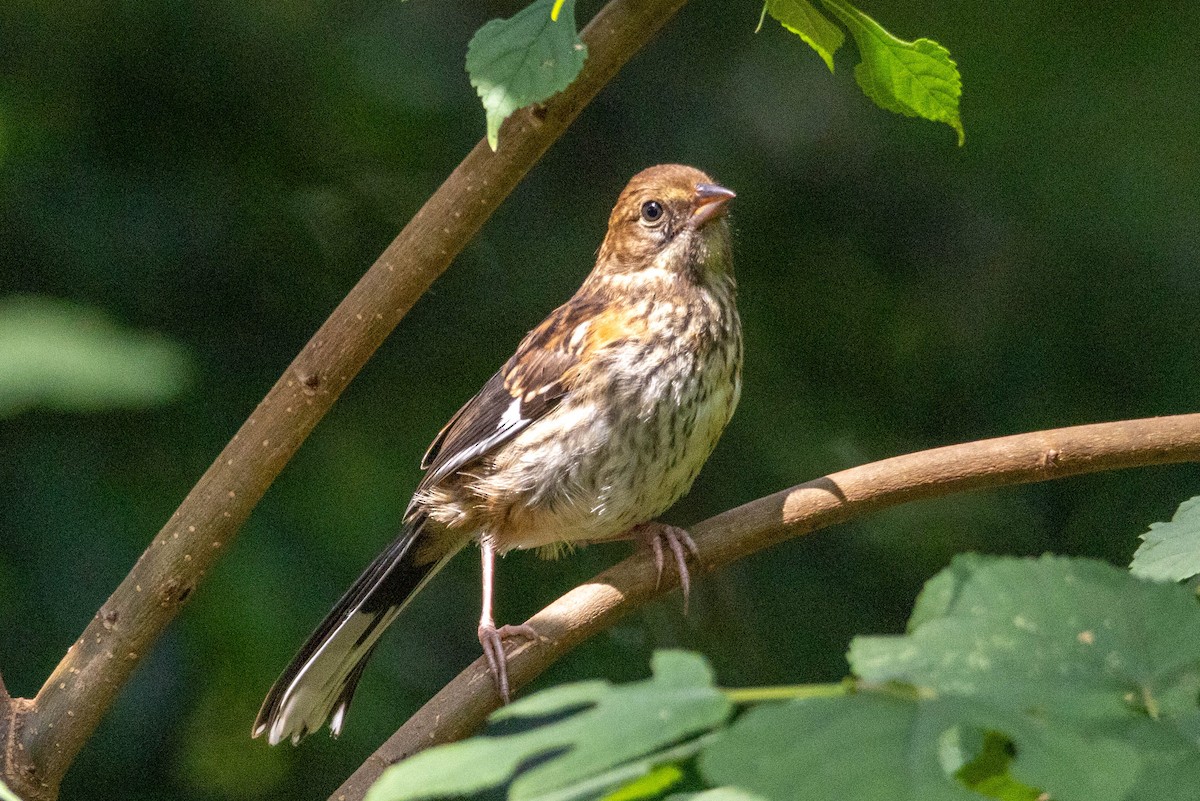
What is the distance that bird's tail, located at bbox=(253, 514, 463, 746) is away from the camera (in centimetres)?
274

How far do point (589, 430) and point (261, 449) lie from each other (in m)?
0.87

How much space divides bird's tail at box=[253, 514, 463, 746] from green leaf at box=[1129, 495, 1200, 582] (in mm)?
1640

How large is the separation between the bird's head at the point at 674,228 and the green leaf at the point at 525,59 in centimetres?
135

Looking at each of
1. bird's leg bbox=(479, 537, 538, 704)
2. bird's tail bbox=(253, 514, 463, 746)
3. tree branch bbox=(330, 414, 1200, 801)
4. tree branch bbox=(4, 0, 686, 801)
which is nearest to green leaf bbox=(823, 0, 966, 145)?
tree branch bbox=(4, 0, 686, 801)

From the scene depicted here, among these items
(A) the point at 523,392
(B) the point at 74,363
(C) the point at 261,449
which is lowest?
(C) the point at 261,449

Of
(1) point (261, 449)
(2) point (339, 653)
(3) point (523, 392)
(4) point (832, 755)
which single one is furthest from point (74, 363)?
(4) point (832, 755)

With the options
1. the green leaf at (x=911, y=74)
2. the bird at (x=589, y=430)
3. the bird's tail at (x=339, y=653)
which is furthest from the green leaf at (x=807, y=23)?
the bird's tail at (x=339, y=653)

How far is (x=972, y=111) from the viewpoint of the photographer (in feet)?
13.5

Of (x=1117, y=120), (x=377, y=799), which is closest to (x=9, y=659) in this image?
(x=377, y=799)

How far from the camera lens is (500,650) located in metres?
2.25

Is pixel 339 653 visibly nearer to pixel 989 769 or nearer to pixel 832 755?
pixel 989 769

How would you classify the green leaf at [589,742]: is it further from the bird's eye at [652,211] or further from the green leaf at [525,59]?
the bird's eye at [652,211]

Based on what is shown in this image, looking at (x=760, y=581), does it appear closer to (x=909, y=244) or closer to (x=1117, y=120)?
(x=909, y=244)

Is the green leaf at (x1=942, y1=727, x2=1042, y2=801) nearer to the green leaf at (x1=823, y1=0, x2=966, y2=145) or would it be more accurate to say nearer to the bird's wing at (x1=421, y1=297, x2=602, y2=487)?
the green leaf at (x1=823, y1=0, x2=966, y2=145)
